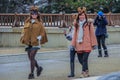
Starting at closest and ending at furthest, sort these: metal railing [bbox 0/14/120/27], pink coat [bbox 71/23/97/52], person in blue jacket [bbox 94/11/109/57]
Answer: pink coat [bbox 71/23/97/52] → person in blue jacket [bbox 94/11/109/57] → metal railing [bbox 0/14/120/27]

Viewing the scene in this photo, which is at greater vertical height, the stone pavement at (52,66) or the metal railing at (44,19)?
the metal railing at (44,19)

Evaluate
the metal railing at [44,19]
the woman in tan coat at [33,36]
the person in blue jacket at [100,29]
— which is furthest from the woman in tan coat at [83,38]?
the metal railing at [44,19]

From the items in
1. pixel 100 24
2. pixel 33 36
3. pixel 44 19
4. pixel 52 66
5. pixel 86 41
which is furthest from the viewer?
pixel 44 19

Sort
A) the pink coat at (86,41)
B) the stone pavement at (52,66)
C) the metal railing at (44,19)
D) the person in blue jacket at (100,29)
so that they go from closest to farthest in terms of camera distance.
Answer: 1. the pink coat at (86,41)
2. the stone pavement at (52,66)
3. the person in blue jacket at (100,29)
4. the metal railing at (44,19)

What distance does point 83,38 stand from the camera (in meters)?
10.3

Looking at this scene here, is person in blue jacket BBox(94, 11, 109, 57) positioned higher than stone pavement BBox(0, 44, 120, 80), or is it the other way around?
person in blue jacket BBox(94, 11, 109, 57)

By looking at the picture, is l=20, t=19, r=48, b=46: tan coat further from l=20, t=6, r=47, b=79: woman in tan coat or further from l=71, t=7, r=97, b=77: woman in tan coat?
l=71, t=7, r=97, b=77: woman in tan coat

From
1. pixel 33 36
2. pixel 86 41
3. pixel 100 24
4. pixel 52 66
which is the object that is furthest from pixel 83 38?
pixel 100 24

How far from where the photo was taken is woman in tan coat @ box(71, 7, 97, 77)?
33.7 feet

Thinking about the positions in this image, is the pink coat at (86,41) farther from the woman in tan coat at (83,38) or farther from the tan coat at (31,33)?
the tan coat at (31,33)

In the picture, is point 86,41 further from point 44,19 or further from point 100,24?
point 44,19

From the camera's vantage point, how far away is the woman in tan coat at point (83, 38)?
10266mm

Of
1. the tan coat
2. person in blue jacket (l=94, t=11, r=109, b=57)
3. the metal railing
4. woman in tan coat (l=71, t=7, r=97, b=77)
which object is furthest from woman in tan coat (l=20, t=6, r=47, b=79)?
the metal railing

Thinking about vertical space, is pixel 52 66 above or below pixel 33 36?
below
